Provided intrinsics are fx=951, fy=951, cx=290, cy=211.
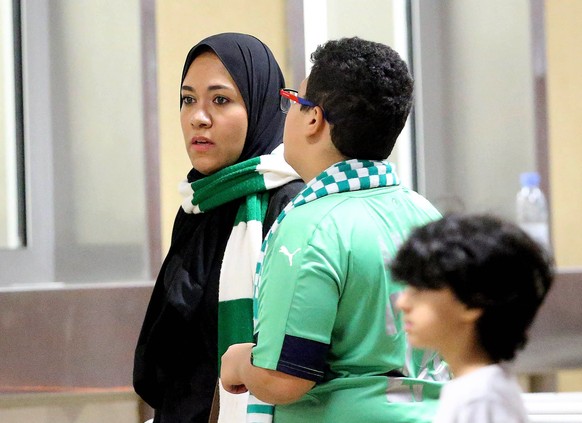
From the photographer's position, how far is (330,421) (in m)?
1.12

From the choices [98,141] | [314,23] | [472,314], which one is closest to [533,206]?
[314,23]

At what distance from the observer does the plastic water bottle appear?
2926mm

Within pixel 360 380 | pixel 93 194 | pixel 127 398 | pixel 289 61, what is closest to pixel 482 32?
pixel 289 61

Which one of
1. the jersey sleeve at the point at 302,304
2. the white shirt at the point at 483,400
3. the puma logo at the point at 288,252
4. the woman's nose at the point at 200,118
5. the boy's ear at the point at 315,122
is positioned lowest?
the white shirt at the point at 483,400

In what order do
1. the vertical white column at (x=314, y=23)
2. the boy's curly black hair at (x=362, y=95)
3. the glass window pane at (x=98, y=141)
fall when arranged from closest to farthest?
the boy's curly black hair at (x=362, y=95) < the glass window pane at (x=98, y=141) < the vertical white column at (x=314, y=23)

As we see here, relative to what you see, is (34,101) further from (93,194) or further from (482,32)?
(482,32)

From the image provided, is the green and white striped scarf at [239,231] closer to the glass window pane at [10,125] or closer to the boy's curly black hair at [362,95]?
the boy's curly black hair at [362,95]

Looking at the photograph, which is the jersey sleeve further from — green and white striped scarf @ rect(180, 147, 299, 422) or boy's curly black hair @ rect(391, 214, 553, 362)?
green and white striped scarf @ rect(180, 147, 299, 422)

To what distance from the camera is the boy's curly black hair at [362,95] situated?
3.94 ft

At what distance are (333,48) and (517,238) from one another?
1.49 feet

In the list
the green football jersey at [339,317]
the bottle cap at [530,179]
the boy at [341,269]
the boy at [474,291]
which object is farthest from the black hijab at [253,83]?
the bottle cap at [530,179]

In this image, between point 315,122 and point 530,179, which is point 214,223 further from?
point 530,179

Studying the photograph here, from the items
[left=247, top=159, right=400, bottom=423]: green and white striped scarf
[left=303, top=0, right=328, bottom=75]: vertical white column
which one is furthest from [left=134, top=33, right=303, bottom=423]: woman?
[left=303, top=0, right=328, bottom=75]: vertical white column

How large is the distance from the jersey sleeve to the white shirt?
0.26 m
